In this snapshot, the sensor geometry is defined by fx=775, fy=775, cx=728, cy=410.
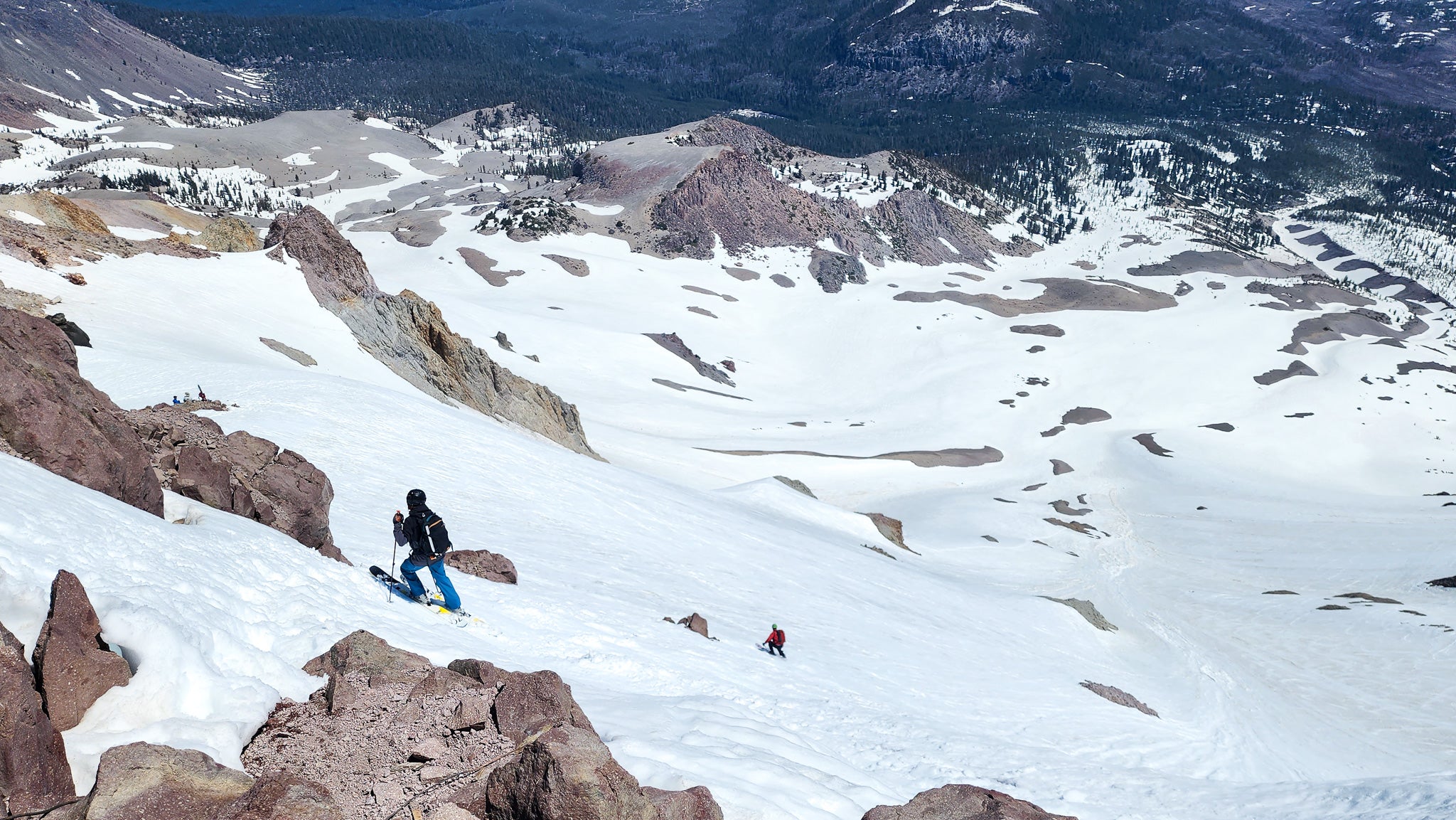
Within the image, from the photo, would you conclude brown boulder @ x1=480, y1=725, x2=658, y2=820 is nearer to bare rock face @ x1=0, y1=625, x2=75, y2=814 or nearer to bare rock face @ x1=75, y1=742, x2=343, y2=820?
bare rock face @ x1=75, y1=742, x2=343, y2=820

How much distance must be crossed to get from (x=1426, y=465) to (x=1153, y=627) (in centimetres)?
5732

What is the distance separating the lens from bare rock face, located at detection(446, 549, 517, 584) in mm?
13898

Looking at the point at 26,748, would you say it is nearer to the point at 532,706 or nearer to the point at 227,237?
the point at 532,706

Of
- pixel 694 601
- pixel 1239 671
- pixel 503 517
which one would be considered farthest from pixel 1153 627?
pixel 503 517

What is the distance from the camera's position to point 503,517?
19.6 m

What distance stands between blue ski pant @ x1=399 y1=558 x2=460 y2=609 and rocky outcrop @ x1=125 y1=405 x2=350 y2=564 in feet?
4.33

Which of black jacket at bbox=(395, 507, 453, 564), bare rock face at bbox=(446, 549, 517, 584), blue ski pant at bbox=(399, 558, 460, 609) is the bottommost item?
bare rock face at bbox=(446, 549, 517, 584)

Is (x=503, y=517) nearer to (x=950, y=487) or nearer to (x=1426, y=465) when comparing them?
(x=950, y=487)

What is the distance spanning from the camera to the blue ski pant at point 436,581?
11055 mm

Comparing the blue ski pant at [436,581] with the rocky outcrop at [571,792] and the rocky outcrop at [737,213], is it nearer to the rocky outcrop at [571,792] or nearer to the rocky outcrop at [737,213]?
the rocky outcrop at [571,792]

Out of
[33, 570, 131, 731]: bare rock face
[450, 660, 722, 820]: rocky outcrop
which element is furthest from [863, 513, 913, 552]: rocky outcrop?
[33, 570, 131, 731]: bare rock face

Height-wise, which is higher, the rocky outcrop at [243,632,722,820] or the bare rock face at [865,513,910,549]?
the rocky outcrop at [243,632,722,820]

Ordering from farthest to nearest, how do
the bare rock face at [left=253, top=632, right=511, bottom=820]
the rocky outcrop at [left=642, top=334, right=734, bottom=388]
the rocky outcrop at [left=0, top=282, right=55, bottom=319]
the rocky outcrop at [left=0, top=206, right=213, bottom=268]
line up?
the rocky outcrop at [left=642, top=334, right=734, bottom=388]
the rocky outcrop at [left=0, top=206, right=213, bottom=268]
the rocky outcrop at [left=0, top=282, right=55, bottom=319]
the bare rock face at [left=253, top=632, right=511, bottom=820]

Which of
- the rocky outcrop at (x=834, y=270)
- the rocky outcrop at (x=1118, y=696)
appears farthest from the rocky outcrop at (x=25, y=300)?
the rocky outcrop at (x=834, y=270)
